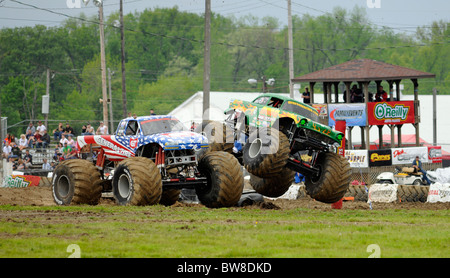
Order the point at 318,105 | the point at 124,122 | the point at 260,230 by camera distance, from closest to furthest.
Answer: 1. the point at 260,230
2. the point at 124,122
3. the point at 318,105

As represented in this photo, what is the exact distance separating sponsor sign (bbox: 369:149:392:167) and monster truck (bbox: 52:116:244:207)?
15.1 meters

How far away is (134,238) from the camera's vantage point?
11562mm

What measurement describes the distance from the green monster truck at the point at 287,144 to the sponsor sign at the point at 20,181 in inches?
441

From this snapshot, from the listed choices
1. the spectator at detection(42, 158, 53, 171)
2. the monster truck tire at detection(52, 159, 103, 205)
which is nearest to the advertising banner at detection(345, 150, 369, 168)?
the spectator at detection(42, 158, 53, 171)

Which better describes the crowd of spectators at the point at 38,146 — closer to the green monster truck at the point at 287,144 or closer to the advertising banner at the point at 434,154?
the green monster truck at the point at 287,144

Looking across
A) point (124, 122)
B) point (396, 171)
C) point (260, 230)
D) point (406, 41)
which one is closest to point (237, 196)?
point (124, 122)

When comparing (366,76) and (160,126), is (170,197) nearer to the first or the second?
(160,126)

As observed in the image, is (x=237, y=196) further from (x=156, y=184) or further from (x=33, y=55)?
(x=33, y=55)

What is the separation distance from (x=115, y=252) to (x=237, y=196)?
8556 millimetres

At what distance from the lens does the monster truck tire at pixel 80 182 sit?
18984 mm

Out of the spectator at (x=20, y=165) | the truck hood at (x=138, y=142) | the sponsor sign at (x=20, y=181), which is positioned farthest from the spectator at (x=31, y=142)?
the truck hood at (x=138, y=142)

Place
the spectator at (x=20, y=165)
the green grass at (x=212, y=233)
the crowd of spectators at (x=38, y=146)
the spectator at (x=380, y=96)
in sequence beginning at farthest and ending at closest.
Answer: the spectator at (x=380, y=96) < the spectator at (x=20, y=165) < the crowd of spectators at (x=38, y=146) < the green grass at (x=212, y=233)

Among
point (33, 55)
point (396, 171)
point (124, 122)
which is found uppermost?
point (33, 55)

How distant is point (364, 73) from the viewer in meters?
38.0
